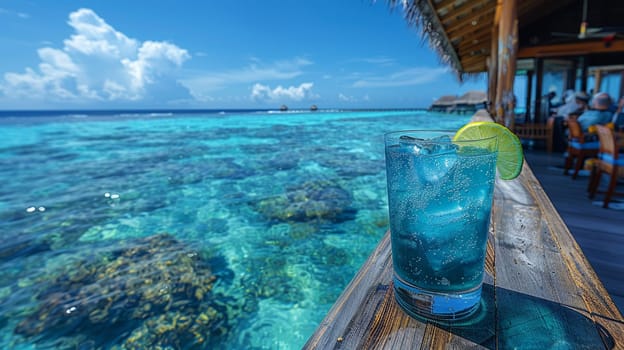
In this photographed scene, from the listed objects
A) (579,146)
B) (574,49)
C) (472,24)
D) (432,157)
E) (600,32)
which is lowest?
(579,146)

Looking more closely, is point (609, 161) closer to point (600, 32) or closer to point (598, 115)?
point (598, 115)

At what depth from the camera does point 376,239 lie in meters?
3.61

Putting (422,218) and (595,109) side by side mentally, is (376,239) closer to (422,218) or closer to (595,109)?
(422,218)

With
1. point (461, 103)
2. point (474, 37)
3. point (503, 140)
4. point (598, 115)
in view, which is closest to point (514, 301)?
point (503, 140)

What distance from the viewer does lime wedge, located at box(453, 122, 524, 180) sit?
0.70 m

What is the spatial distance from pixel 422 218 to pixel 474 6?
6078mm

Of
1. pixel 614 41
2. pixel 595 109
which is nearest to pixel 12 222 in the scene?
pixel 595 109

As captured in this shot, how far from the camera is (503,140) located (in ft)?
2.43

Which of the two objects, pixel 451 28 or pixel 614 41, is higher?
pixel 451 28

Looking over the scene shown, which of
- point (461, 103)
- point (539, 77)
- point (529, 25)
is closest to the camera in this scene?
point (529, 25)

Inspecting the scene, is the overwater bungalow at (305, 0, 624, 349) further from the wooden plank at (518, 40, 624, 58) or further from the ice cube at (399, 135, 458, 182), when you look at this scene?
the wooden plank at (518, 40, 624, 58)

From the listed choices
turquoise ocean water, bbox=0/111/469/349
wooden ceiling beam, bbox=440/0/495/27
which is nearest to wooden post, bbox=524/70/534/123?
wooden ceiling beam, bbox=440/0/495/27

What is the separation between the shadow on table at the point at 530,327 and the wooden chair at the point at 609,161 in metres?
2.95

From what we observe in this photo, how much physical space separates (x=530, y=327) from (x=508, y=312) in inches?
1.9
